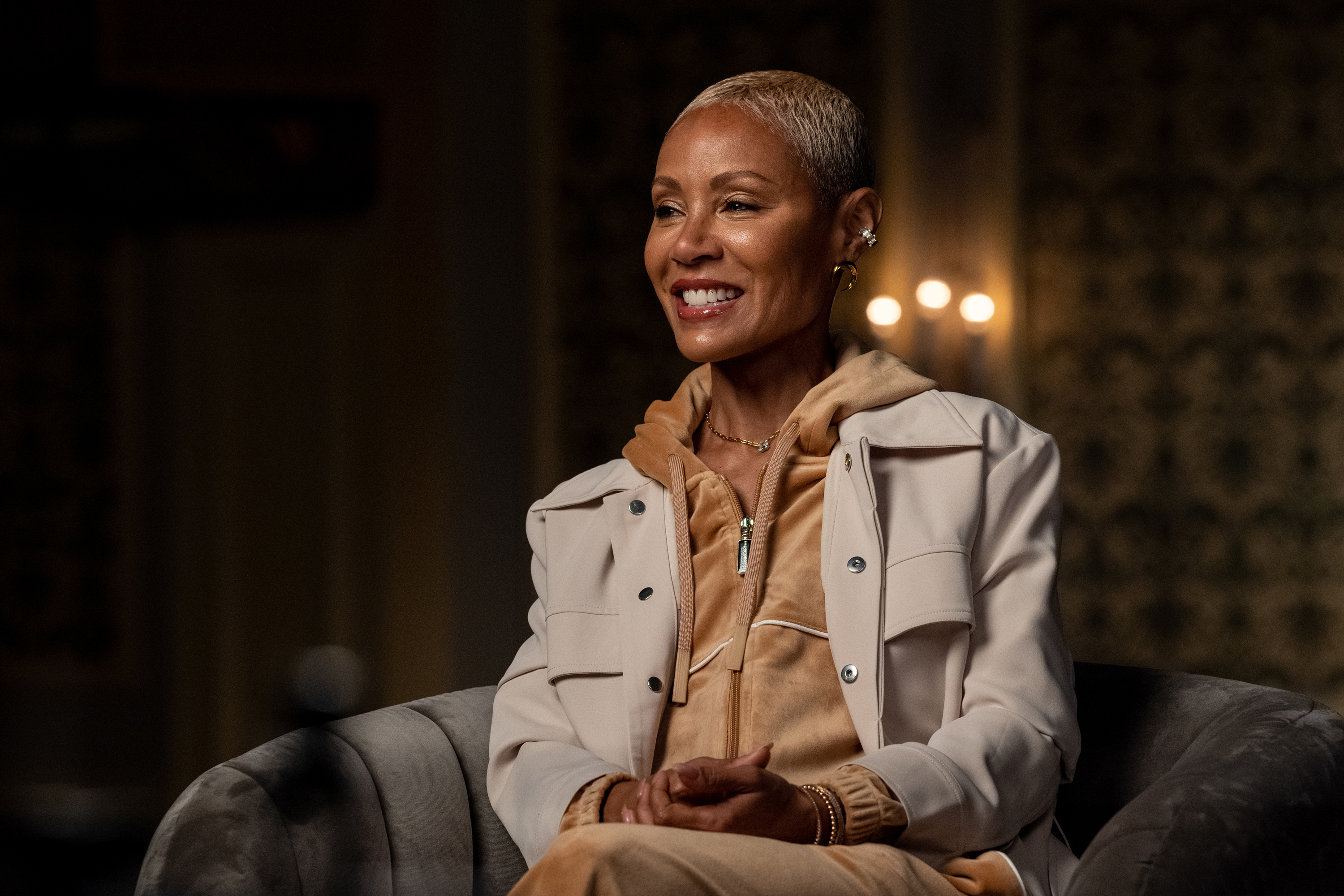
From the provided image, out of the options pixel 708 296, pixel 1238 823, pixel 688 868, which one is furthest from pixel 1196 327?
pixel 688 868

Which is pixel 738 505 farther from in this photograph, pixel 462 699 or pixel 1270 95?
pixel 1270 95

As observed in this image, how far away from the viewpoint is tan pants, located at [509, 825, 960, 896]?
1106 millimetres

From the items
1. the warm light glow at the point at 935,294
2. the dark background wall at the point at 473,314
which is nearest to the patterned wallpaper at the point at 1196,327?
the dark background wall at the point at 473,314

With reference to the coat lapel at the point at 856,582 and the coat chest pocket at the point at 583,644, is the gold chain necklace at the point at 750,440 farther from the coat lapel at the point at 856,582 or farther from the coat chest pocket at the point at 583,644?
the coat chest pocket at the point at 583,644

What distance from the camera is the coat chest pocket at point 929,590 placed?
139cm

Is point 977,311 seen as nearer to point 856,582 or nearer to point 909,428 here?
point 909,428

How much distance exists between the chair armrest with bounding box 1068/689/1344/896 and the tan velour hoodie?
24 centimetres

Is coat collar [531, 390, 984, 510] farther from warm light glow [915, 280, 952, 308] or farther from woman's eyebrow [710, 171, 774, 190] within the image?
warm light glow [915, 280, 952, 308]

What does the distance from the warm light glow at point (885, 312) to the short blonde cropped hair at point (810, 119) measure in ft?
10.3

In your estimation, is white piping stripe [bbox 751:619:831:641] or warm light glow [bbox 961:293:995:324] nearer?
white piping stripe [bbox 751:619:831:641]

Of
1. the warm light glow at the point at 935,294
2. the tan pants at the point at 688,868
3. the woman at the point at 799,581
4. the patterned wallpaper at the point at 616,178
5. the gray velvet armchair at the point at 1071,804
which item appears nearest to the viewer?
the tan pants at the point at 688,868

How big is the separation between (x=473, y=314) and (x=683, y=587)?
345cm

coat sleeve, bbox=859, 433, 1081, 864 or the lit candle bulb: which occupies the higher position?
the lit candle bulb

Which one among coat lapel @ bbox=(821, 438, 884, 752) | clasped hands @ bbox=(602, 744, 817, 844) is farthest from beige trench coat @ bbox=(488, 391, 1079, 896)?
clasped hands @ bbox=(602, 744, 817, 844)
